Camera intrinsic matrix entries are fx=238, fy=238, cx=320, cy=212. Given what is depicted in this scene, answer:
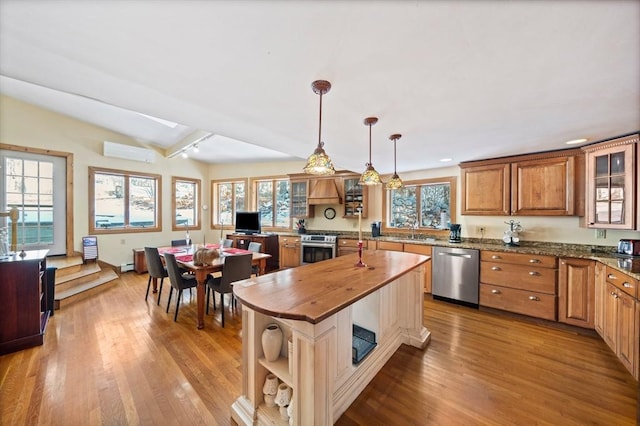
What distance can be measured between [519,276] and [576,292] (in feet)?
1.67

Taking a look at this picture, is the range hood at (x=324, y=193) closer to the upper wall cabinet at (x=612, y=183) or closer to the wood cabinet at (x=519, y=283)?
the wood cabinet at (x=519, y=283)

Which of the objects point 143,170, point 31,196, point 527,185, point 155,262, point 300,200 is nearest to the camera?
point 527,185

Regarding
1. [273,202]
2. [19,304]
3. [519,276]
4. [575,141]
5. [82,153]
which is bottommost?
[19,304]

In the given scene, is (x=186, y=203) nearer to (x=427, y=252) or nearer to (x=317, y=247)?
(x=317, y=247)

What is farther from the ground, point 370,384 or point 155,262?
point 155,262

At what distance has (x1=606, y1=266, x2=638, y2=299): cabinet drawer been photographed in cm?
191

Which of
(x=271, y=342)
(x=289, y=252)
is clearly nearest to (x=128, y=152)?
(x=289, y=252)

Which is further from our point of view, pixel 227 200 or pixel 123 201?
pixel 227 200

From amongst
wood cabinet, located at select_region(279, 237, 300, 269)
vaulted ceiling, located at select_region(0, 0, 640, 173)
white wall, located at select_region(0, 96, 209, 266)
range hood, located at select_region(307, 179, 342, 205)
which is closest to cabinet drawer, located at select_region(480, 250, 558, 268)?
vaulted ceiling, located at select_region(0, 0, 640, 173)

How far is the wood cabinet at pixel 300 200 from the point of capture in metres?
5.57

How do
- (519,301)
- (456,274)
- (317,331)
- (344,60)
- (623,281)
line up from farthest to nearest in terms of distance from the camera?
(456,274)
(519,301)
(623,281)
(344,60)
(317,331)

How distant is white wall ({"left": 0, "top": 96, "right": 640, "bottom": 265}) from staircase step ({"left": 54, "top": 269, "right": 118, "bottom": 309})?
79 cm

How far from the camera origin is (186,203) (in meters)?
6.45

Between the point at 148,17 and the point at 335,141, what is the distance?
2.07 metres
